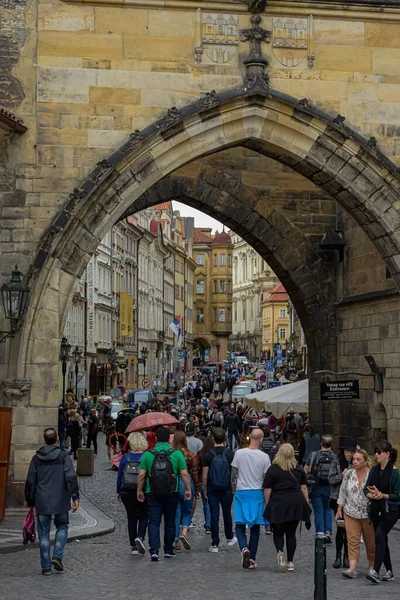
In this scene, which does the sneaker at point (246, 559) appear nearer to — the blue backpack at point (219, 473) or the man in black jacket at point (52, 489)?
the blue backpack at point (219, 473)

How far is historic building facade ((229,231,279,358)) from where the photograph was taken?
161m

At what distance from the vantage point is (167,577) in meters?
11.6

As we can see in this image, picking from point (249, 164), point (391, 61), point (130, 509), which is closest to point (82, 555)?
point (130, 509)

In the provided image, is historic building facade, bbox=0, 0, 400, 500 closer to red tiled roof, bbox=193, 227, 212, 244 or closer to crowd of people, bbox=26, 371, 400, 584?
crowd of people, bbox=26, 371, 400, 584

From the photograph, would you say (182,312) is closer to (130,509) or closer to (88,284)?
(88,284)

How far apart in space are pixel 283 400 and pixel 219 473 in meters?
13.3

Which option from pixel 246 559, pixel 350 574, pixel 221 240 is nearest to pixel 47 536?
pixel 246 559

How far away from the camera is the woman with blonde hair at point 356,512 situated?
38.5 feet

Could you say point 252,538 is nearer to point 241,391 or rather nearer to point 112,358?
point 241,391

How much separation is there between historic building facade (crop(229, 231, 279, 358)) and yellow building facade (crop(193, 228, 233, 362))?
734cm

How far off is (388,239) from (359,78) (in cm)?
244

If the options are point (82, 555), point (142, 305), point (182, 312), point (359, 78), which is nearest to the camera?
point (82, 555)

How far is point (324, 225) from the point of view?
24812 mm

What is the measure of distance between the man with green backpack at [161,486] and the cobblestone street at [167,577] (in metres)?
0.25
